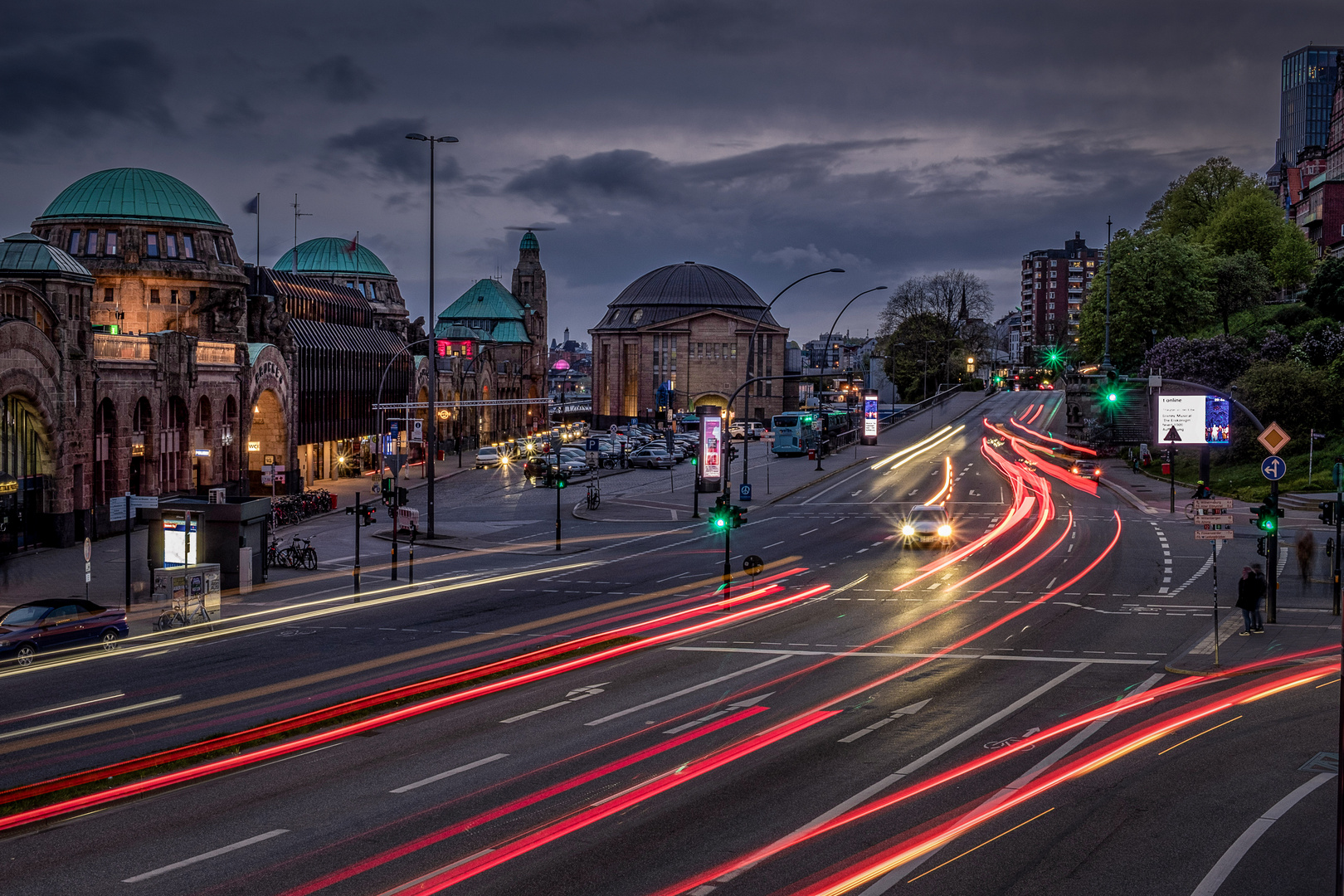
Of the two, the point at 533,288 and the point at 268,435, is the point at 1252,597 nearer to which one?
the point at 268,435

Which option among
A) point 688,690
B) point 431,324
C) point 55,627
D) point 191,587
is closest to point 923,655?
point 688,690

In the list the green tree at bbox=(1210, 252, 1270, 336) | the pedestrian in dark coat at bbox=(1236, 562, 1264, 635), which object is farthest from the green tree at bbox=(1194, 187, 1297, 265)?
the pedestrian in dark coat at bbox=(1236, 562, 1264, 635)

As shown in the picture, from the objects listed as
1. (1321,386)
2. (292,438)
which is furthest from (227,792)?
(1321,386)

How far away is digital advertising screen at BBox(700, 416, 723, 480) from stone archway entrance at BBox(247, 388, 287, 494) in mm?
26549

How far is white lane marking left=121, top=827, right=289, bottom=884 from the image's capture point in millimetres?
13422

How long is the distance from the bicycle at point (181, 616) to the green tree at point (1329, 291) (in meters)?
79.7

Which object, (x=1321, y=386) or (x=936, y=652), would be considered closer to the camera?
(x=936, y=652)

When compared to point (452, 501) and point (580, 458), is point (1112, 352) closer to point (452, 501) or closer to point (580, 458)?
point (580, 458)

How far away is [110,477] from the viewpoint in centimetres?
5169

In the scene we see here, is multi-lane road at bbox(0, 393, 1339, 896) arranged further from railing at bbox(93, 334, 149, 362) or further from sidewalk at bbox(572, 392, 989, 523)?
sidewalk at bbox(572, 392, 989, 523)

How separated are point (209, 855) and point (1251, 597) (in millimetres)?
24741

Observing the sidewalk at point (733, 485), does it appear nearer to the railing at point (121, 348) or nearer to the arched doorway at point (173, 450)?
the arched doorway at point (173, 450)

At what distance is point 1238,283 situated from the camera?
102 m

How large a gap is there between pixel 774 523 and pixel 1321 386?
35.9 metres
